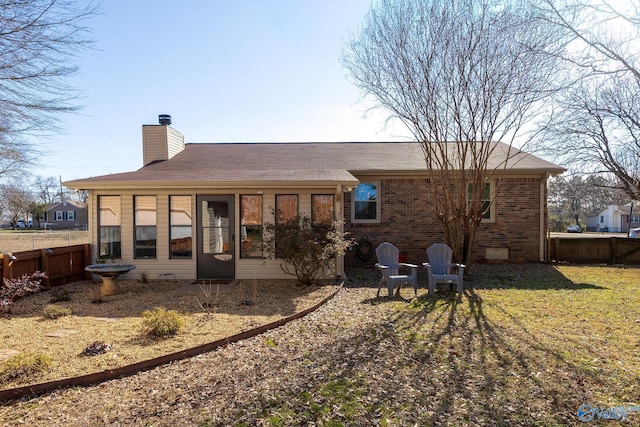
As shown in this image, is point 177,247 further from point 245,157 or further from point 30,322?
point 245,157

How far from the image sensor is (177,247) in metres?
8.79

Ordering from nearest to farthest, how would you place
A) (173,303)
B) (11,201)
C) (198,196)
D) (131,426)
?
(131,426), (173,303), (198,196), (11,201)

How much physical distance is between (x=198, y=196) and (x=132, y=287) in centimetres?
244

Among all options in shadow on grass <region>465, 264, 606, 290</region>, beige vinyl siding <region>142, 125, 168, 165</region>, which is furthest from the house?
beige vinyl siding <region>142, 125, 168, 165</region>

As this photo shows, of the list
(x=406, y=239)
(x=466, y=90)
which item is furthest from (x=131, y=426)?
(x=406, y=239)

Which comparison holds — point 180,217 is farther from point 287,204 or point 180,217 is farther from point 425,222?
point 425,222

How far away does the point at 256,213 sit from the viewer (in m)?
8.77

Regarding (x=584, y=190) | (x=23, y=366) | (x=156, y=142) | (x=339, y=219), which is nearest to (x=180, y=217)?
(x=339, y=219)

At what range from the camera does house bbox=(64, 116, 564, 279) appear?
8633mm

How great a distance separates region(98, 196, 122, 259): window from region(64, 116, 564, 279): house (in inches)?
0.9

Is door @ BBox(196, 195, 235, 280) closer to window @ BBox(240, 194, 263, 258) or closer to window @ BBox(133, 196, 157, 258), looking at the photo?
window @ BBox(240, 194, 263, 258)

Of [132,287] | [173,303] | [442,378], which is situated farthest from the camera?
[132,287]

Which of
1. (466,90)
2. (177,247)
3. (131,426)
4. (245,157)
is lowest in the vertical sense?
(131,426)

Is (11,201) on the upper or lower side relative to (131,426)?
upper
